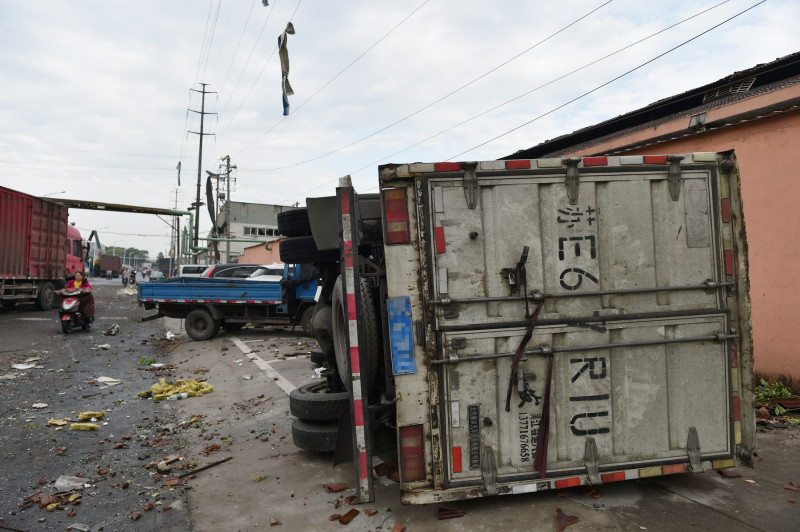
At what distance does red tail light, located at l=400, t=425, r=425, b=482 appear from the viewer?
359 centimetres

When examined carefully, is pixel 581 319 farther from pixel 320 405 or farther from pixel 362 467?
pixel 320 405

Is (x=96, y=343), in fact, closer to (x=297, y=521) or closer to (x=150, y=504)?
(x=150, y=504)

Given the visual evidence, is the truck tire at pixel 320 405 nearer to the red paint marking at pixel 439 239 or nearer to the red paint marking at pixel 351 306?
the red paint marking at pixel 351 306

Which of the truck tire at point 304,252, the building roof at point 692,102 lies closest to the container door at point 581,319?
the truck tire at point 304,252

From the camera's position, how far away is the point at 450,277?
3.60 meters

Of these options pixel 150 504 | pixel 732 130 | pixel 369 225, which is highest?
pixel 732 130

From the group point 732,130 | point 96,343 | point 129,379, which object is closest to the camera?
point 732,130

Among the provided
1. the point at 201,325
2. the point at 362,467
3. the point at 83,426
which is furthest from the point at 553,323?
the point at 201,325

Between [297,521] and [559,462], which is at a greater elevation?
[559,462]

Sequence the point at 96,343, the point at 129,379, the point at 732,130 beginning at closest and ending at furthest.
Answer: the point at 732,130 < the point at 129,379 < the point at 96,343

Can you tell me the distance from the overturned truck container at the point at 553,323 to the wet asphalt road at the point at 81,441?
2.11m

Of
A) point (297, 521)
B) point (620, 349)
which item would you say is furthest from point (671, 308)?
point (297, 521)

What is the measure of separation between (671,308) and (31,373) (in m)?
9.90

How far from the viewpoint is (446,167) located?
361cm
